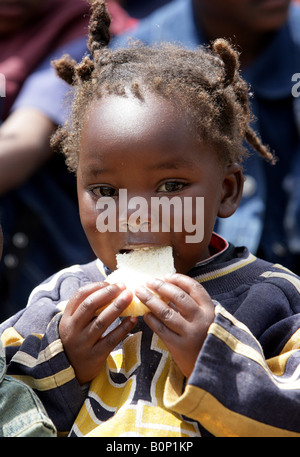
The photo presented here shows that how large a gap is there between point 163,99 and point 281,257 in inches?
53.5

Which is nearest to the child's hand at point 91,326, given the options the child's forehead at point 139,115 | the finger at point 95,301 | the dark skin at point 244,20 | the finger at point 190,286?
the finger at point 95,301

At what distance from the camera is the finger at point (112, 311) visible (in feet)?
5.87

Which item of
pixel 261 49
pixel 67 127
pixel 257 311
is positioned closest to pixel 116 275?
pixel 257 311

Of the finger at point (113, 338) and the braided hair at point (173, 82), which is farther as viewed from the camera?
the braided hair at point (173, 82)

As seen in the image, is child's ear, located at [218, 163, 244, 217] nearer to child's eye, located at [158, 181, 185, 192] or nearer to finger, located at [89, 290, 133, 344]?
child's eye, located at [158, 181, 185, 192]

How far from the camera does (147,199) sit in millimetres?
1912

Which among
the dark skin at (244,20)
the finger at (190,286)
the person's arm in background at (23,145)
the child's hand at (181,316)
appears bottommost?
the child's hand at (181,316)

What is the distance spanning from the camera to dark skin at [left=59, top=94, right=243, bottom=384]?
1724 mm

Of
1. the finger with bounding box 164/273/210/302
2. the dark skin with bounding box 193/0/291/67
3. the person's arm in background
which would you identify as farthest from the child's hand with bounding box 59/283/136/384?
the dark skin with bounding box 193/0/291/67

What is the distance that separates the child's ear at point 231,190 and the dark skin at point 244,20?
3.93 feet

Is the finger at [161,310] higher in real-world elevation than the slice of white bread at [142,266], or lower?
lower

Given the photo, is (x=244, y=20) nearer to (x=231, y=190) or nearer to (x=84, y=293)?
(x=231, y=190)

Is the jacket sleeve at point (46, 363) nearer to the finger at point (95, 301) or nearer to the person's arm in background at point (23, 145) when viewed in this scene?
the finger at point (95, 301)

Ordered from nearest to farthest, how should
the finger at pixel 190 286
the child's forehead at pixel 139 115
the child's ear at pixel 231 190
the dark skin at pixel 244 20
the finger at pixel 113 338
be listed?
1. the finger at pixel 190 286
2. the finger at pixel 113 338
3. the child's forehead at pixel 139 115
4. the child's ear at pixel 231 190
5. the dark skin at pixel 244 20
